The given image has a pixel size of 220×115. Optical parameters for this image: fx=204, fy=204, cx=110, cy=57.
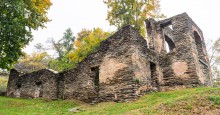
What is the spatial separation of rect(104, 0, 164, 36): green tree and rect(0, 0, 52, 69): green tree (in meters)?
10.4

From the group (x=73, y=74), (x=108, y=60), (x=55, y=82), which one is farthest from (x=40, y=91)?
(x=108, y=60)

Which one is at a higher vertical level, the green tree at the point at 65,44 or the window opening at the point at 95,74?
the green tree at the point at 65,44

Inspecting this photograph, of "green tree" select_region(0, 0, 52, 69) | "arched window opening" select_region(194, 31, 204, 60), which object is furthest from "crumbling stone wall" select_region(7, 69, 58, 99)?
"arched window opening" select_region(194, 31, 204, 60)

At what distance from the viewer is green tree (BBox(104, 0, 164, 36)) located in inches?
893

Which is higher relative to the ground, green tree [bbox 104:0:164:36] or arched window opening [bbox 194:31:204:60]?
green tree [bbox 104:0:164:36]

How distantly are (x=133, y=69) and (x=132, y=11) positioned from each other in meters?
13.2

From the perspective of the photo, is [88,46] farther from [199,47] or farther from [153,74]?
[153,74]

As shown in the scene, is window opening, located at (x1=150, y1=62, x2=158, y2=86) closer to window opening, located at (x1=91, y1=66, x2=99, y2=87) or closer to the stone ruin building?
the stone ruin building

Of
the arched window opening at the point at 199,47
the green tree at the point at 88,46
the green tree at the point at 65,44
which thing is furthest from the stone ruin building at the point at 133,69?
the green tree at the point at 65,44

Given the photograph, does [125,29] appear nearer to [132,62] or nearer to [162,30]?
[132,62]

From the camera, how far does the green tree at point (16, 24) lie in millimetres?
10703

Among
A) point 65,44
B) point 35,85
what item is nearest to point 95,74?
point 35,85

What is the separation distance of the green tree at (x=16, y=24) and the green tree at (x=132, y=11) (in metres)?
10.4

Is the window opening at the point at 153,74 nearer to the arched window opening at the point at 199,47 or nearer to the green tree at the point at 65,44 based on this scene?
the arched window opening at the point at 199,47
